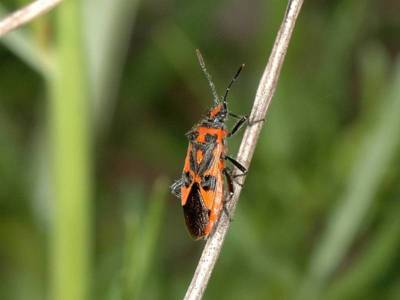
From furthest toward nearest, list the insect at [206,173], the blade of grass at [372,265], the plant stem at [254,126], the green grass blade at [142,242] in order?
1. the blade of grass at [372,265]
2. the insect at [206,173]
3. the green grass blade at [142,242]
4. the plant stem at [254,126]

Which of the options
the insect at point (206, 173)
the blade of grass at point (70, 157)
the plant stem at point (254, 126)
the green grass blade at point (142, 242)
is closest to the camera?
the plant stem at point (254, 126)

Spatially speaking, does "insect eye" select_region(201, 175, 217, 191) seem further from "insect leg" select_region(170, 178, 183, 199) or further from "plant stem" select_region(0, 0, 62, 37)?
"plant stem" select_region(0, 0, 62, 37)

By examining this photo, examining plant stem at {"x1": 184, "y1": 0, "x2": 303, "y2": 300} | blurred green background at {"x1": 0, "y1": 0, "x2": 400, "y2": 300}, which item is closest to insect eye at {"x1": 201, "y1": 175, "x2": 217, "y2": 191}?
blurred green background at {"x1": 0, "y1": 0, "x2": 400, "y2": 300}

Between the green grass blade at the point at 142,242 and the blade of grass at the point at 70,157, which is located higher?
the blade of grass at the point at 70,157

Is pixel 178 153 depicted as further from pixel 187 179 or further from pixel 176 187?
pixel 187 179

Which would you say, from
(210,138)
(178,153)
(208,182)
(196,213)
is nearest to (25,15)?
(196,213)

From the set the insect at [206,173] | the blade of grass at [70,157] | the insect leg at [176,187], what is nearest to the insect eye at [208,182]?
the insect at [206,173]

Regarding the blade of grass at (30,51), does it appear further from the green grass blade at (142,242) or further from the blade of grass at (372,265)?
the blade of grass at (372,265)

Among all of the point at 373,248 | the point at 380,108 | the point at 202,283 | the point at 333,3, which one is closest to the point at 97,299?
the point at 373,248
